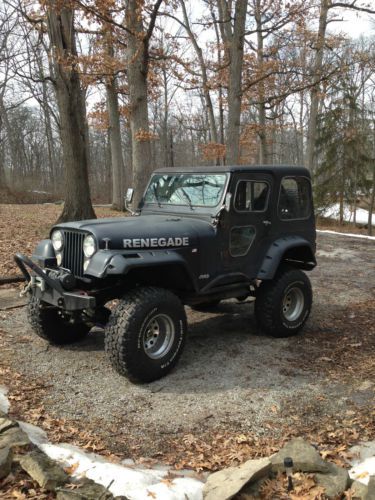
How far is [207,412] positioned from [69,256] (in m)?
2.04

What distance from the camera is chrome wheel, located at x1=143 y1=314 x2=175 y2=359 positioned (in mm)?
4548

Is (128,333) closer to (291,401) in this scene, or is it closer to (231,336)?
(291,401)

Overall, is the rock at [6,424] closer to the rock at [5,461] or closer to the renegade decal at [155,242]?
the rock at [5,461]

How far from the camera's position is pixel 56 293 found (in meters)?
4.48

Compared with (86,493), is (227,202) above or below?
above

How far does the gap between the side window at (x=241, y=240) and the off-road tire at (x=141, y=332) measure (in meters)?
1.10

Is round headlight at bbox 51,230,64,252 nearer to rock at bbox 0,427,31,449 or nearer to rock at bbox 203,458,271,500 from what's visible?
rock at bbox 0,427,31,449

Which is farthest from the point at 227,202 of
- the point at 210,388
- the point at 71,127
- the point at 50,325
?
the point at 71,127

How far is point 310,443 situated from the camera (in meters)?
3.64

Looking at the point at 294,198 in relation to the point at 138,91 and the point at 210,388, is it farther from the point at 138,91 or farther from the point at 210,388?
the point at 138,91

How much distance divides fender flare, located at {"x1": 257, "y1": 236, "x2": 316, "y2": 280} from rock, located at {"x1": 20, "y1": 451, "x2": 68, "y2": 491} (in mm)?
3304

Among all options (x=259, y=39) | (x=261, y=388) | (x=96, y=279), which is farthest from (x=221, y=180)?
(x=259, y=39)

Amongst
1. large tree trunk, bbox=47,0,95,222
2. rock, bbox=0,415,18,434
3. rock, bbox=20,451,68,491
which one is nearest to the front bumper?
rock, bbox=0,415,18,434

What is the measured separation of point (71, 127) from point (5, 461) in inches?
372
